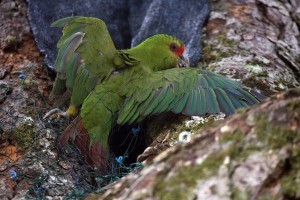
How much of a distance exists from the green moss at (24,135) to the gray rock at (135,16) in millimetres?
847

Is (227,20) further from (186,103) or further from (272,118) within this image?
(272,118)

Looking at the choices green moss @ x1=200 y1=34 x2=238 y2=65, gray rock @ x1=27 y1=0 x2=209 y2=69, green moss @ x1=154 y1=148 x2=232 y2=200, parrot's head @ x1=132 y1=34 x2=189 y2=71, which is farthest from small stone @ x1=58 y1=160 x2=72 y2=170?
green moss @ x1=154 y1=148 x2=232 y2=200

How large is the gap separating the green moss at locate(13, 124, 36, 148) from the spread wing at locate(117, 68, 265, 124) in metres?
0.42

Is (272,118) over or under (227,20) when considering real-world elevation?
over

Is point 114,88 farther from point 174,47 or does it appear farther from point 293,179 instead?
point 293,179

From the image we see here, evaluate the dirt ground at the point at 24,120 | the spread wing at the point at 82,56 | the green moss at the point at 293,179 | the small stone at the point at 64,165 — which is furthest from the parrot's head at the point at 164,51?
the green moss at the point at 293,179

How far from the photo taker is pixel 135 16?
403 cm

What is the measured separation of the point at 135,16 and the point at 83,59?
79 centimetres

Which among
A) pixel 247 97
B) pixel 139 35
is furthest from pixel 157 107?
pixel 139 35

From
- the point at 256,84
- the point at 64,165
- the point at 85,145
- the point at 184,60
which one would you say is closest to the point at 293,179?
the point at 64,165

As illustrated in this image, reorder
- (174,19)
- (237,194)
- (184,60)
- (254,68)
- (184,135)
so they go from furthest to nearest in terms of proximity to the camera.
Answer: (174,19)
(184,60)
(254,68)
(184,135)
(237,194)

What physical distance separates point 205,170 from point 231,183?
7 cm

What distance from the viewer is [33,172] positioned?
2.74 m

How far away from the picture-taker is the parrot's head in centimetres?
362
